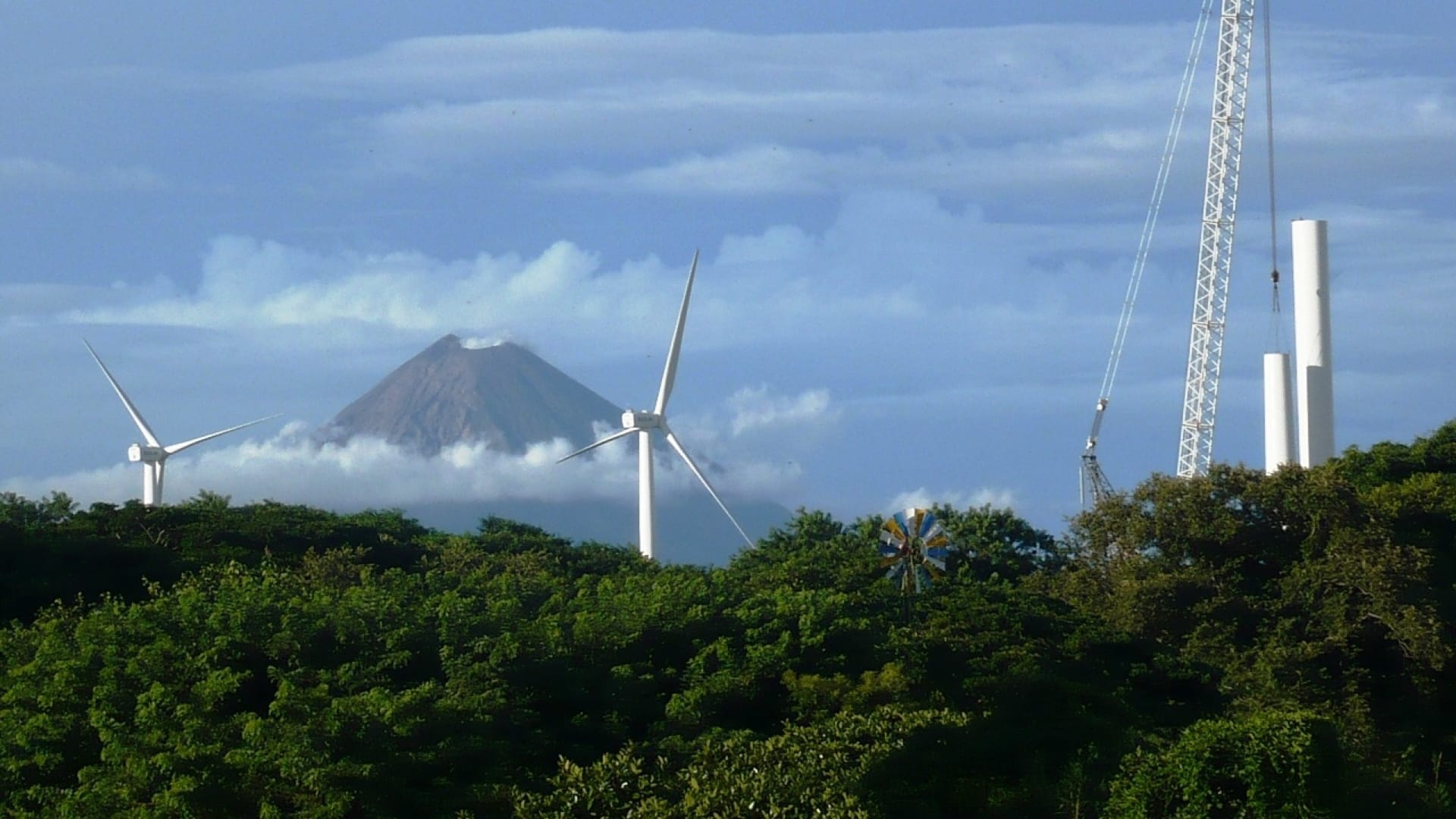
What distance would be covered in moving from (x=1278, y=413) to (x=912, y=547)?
33.7 meters

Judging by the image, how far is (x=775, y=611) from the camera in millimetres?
45625

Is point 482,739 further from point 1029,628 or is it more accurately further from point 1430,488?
point 1430,488

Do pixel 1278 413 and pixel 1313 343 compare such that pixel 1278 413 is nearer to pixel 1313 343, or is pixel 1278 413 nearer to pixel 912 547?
pixel 1313 343

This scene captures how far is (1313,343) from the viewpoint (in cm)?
8188

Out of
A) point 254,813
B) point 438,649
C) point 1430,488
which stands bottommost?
point 254,813

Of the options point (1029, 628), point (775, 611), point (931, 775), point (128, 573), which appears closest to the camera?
point (931, 775)

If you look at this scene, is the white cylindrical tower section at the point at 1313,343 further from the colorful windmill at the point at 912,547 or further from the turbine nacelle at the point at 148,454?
the turbine nacelle at the point at 148,454

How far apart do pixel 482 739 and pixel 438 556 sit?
44205 millimetres

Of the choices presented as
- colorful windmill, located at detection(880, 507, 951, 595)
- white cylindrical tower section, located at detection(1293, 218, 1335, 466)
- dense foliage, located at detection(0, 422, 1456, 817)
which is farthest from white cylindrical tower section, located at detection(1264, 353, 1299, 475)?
colorful windmill, located at detection(880, 507, 951, 595)

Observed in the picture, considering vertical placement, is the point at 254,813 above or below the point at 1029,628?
below

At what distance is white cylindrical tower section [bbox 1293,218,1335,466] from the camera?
3167 inches

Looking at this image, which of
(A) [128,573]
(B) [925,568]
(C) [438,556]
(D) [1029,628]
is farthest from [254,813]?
(C) [438,556]

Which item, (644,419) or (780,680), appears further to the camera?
(644,419)

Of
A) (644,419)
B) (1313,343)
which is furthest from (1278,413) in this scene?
(644,419)
